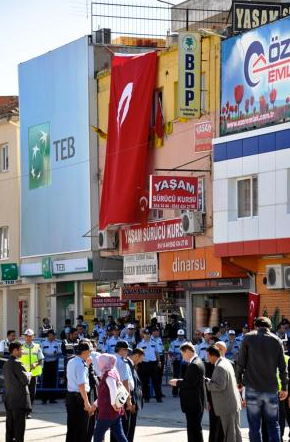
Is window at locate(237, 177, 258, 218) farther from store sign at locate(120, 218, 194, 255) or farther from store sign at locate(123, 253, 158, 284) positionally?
store sign at locate(123, 253, 158, 284)

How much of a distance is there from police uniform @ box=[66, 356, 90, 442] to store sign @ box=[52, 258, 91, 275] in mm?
25835

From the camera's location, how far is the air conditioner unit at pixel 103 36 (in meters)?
44.2

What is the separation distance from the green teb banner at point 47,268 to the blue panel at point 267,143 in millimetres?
15170

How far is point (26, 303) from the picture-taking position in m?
51.8

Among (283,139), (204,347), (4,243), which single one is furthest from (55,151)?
(204,347)

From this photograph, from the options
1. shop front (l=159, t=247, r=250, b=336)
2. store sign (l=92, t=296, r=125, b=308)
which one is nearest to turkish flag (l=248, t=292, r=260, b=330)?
shop front (l=159, t=247, r=250, b=336)

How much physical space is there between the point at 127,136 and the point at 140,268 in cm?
441

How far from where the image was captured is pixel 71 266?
44.6m

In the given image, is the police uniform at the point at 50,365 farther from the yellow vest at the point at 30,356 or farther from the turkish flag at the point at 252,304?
the turkish flag at the point at 252,304

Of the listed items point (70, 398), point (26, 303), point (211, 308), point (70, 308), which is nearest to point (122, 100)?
point (211, 308)

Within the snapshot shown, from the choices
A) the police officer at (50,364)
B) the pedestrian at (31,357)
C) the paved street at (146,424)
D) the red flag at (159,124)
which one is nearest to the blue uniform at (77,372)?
the paved street at (146,424)

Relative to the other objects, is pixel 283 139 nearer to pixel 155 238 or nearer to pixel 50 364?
pixel 155 238

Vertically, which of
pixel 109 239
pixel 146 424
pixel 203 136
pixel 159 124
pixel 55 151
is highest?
pixel 55 151

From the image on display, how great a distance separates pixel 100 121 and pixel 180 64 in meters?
7.84
